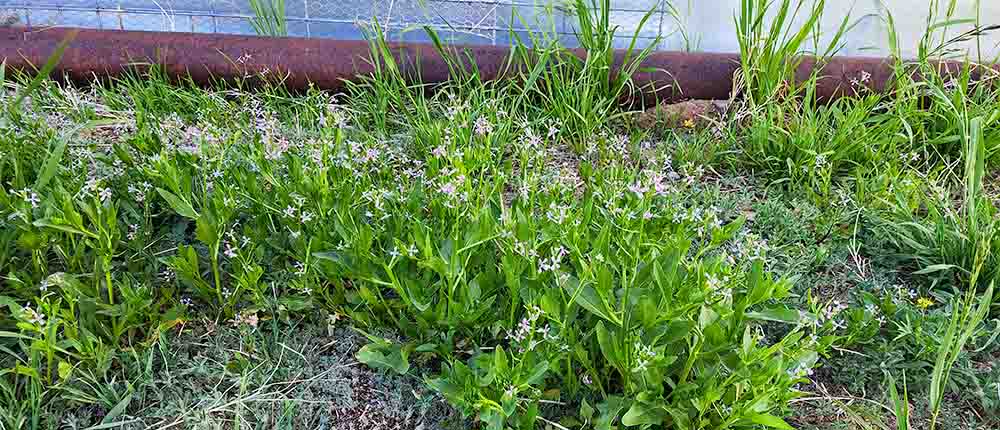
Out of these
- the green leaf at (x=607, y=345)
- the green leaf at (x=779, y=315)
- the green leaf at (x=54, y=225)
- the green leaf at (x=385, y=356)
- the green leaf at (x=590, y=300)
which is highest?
the green leaf at (x=54, y=225)

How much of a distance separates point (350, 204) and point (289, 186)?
0.18m

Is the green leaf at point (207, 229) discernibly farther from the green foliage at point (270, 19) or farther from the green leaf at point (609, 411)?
the green foliage at point (270, 19)

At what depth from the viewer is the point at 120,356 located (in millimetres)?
1656

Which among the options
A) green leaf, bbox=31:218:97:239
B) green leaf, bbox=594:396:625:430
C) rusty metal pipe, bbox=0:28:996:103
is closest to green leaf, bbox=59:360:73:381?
green leaf, bbox=31:218:97:239

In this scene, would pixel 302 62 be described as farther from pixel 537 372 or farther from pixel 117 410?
pixel 537 372

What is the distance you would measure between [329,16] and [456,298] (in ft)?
8.22

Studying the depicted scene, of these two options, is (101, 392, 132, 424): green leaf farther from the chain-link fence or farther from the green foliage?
the chain-link fence

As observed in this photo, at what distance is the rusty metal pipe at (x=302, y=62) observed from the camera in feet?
9.95

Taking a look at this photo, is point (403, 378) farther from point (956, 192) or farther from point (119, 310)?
point (956, 192)

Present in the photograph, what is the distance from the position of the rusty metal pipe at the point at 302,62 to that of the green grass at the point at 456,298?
82cm

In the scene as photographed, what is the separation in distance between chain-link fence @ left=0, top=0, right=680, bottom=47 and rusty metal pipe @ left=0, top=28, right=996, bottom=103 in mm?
442

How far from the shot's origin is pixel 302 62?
3064mm

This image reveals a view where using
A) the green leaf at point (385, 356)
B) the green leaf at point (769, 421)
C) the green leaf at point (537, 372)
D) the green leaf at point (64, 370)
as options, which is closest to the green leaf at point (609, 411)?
the green leaf at point (537, 372)

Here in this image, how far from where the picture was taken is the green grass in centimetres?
145
